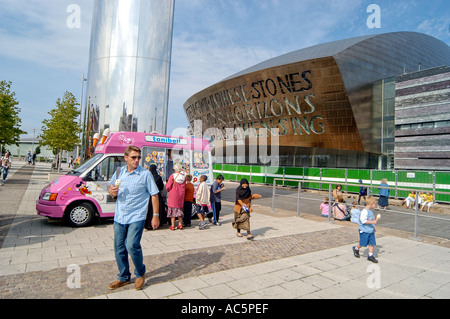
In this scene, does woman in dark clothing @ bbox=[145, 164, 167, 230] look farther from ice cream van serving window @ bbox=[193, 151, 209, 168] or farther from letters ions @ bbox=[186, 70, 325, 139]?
letters ions @ bbox=[186, 70, 325, 139]

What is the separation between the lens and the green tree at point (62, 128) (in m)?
24.5

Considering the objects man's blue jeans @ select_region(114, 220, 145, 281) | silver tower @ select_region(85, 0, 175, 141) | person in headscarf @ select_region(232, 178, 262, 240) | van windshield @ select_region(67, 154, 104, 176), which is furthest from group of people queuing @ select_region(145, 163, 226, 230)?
silver tower @ select_region(85, 0, 175, 141)

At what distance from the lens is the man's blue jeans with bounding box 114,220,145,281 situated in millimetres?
3752

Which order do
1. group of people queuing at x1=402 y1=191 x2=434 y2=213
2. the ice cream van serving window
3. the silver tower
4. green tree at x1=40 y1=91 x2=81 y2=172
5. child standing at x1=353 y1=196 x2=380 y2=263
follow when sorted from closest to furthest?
child standing at x1=353 y1=196 x2=380 y2=263 < the ice cream van serving window < the silver tower < group of people queuing at x1=402 y1=191 x2=434 y2=213 < green tree at x1=40 y1=91 x2=81 y2=172

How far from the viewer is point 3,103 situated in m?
18.3

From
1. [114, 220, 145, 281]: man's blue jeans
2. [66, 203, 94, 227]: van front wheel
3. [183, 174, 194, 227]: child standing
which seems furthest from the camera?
[183, 174, 194, 227]: child standing

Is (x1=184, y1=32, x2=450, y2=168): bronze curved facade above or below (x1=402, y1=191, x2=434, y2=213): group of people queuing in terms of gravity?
above

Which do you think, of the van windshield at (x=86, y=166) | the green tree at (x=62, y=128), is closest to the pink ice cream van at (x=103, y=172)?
the van windshield at (x=86, y=166)

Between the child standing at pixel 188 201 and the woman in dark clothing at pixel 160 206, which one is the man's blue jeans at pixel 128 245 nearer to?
the woman in dark clothing at pixel 160 206

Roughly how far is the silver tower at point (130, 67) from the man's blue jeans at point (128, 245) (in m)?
8.88

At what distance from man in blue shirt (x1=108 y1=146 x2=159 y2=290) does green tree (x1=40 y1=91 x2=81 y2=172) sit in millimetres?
23768

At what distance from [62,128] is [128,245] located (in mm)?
25017
